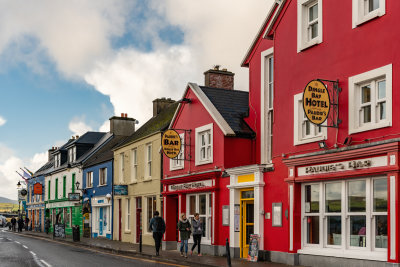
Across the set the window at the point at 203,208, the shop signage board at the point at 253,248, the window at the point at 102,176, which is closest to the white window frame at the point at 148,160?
the window at the point at 203,208

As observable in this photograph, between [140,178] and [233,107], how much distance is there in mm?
10879

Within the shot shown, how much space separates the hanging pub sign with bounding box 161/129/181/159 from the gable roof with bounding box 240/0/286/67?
A: 15.2 feet

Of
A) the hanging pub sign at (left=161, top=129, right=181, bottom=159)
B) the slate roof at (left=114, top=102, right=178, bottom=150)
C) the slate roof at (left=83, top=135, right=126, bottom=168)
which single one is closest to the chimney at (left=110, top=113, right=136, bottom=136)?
the slate roof at (left=83, top=135, right=126, bottom=168)

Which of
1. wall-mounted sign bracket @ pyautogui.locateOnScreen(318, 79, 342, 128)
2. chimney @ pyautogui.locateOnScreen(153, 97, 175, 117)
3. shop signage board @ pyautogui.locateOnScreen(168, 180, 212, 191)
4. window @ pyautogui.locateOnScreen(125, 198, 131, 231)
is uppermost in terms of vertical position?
chimney @ pyautogui.locateOnScreen(153, 97, 175, 117)

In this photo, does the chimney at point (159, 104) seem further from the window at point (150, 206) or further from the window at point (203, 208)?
the window at point (203, 208)

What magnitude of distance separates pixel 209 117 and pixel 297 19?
722 cm

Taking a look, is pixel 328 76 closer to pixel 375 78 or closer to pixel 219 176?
pixel 375 78

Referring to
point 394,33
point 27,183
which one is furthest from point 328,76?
point 27,183

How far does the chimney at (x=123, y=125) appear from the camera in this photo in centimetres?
4816

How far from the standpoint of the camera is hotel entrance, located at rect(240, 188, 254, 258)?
71.3 ft

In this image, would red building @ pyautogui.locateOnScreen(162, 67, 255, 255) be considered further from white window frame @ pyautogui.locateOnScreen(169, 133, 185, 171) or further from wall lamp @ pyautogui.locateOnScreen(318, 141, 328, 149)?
wall lamp @ pyautogui.locateOnScreen(318, 141, 328, 149)

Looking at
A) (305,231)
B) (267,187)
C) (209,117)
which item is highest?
(209,117)

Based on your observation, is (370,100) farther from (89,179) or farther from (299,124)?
(89,179)

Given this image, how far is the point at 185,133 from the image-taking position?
2677 cm
